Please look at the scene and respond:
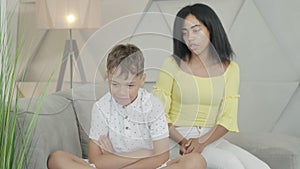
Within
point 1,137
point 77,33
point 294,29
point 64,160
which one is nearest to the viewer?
point 1,137

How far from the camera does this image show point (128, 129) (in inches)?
64.6

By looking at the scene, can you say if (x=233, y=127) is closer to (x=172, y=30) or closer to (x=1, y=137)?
(x=172, y=30)

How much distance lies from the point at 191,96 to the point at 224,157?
0.77 feet

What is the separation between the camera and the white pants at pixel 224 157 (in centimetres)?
176

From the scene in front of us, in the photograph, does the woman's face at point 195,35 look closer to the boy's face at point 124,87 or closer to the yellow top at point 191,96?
the yellow top at point 191,96

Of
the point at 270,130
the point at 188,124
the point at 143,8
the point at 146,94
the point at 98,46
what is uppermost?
the point at 143,8

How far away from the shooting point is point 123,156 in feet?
5.48

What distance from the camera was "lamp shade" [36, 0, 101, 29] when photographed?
266 centimetres

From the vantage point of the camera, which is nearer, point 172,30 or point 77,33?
point 172,30

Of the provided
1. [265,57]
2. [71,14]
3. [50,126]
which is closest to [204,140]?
[50,126]

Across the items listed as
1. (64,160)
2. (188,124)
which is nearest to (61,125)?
(64,160)

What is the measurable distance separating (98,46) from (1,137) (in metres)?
0.44

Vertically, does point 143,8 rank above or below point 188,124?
above

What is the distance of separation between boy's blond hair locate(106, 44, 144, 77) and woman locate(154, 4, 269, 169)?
0.14 m
